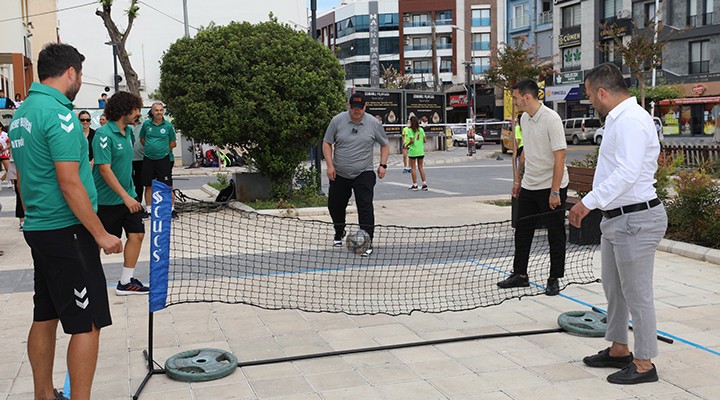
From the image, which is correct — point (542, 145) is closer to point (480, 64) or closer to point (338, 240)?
point (338, 240)

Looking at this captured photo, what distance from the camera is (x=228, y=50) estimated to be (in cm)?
1255

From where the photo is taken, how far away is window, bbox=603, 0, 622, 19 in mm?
51625

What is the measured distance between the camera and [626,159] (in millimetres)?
4375

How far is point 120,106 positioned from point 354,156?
3.04 metres

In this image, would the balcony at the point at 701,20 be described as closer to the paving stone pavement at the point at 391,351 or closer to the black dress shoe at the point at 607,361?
the paving stone pavement at the point at 391,351

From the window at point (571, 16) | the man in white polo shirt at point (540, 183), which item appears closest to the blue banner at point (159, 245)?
the man in white polo shirt at point (540, 183)

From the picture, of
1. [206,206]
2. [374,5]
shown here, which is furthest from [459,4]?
[206,206]

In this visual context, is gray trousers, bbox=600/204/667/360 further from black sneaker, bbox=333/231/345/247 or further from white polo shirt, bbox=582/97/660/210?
black sneaker, bbox=333/231/345/247

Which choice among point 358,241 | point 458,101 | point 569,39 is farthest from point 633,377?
point 458,101

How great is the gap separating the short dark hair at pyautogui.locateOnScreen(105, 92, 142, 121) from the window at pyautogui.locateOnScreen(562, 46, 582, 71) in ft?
173

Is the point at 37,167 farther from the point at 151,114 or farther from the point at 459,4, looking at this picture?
the point at 459,4

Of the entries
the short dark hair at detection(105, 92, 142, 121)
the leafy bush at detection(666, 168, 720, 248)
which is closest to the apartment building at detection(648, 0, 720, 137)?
the leafy bush at detection(666, 168, 720, 248)

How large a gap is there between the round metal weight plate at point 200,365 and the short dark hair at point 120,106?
2.83m

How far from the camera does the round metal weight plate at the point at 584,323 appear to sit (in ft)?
18.0
